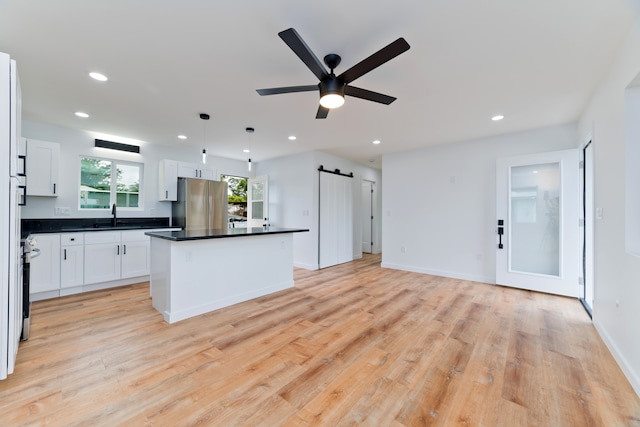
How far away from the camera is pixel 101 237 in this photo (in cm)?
400

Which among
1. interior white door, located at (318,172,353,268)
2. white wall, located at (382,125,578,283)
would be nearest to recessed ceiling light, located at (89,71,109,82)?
interior white door, located at (318,172,353,268)

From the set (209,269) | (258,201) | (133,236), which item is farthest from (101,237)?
(258,201)

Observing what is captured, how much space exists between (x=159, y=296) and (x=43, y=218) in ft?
8.70

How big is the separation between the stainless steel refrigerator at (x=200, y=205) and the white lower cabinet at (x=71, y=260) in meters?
1.50

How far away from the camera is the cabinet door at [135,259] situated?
4.22 meters

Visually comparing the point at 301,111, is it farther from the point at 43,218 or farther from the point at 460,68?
the point at 43,218

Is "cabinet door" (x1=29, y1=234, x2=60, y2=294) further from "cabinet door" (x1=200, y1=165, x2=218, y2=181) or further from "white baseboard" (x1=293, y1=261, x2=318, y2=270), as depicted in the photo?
"white baseboard" (x1=293, y1=261, x2=318, y2=270)

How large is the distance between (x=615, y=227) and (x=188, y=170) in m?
6.01

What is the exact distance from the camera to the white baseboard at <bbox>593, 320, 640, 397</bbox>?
177 cm

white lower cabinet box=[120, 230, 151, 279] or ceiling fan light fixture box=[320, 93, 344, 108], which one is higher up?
ceiling fan light fixture box=[320, 93, 344, 108]

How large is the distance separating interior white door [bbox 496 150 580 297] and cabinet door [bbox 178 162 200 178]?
18.0 ft

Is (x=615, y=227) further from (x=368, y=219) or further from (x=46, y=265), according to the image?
(x=46, y=265)

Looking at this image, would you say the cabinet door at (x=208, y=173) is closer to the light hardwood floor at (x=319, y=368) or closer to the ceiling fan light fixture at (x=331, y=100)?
the light hardwood floor at (x=319, y=368)

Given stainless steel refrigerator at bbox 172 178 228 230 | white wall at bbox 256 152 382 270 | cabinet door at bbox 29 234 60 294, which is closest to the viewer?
cabinet door at bbox 29 234 60 294
